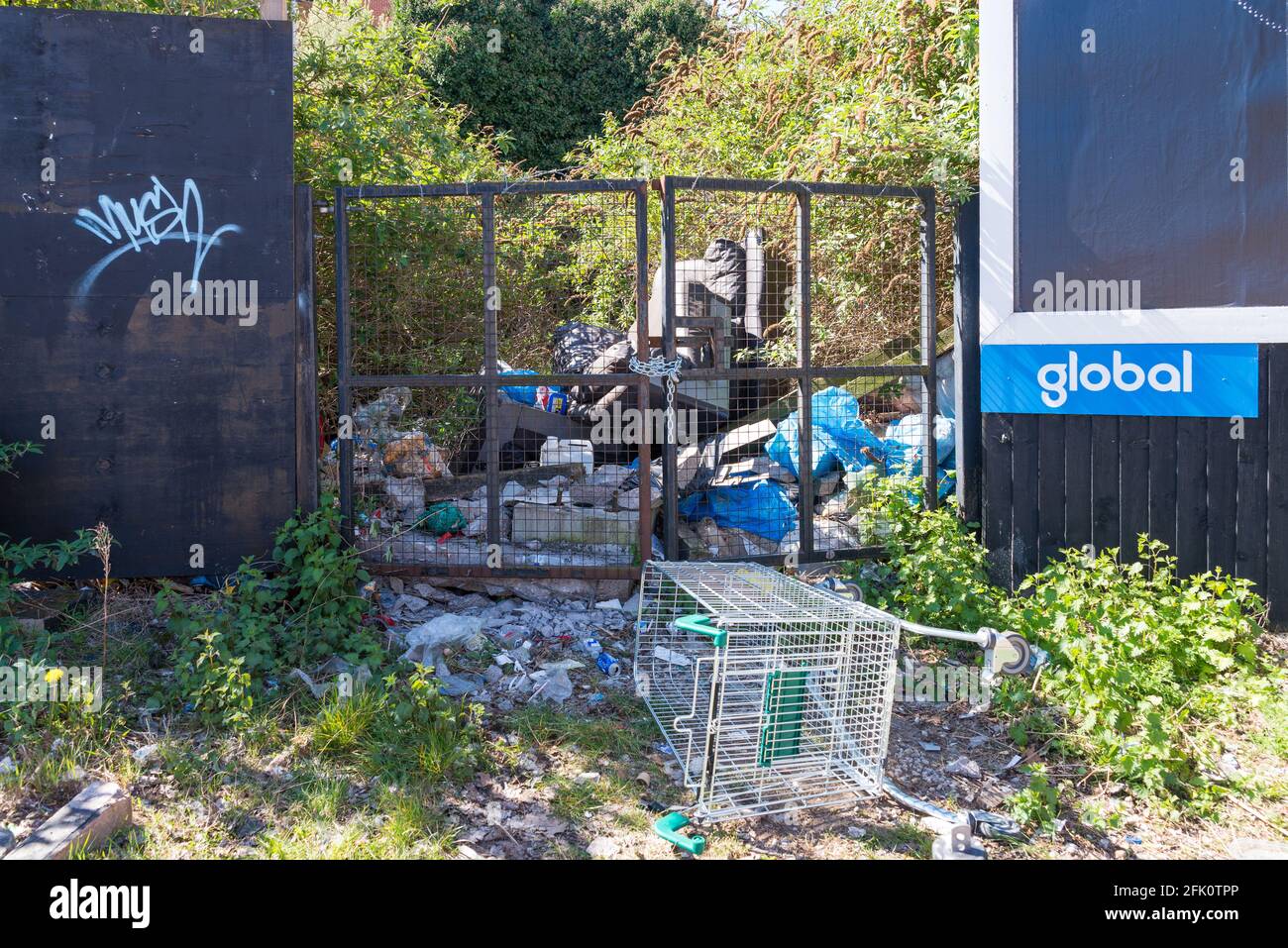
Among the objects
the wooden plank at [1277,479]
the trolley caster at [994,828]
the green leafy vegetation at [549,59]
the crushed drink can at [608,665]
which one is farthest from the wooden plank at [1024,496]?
the green leafy vegetation at [549,59]

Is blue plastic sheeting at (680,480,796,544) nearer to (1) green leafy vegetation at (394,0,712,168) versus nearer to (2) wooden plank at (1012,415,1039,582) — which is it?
(2) wooden plank at (1012,415,1039,582)

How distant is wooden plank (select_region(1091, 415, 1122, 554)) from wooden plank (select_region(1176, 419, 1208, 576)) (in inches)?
12.1

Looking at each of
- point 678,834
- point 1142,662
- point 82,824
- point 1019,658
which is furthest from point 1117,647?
point 82,824

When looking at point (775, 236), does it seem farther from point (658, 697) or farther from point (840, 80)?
point (658, 697)

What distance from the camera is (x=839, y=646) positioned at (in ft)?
12.8

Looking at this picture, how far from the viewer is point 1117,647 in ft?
14.5

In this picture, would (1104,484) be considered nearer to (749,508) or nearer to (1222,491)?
(1222,491)

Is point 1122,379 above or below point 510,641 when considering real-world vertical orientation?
above

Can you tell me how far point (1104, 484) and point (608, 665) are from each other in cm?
296

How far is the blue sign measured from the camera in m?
4.97

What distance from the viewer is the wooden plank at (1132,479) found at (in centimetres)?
528

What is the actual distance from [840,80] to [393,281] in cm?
437

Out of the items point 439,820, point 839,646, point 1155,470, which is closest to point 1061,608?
point 1155,470

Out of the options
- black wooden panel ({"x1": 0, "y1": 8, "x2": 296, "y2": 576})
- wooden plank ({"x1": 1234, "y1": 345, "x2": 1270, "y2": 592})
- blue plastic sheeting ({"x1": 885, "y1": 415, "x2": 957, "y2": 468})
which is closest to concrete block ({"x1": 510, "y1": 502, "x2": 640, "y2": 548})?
black wooden panel ({"x1": 0, "y1": 8, "x2": 296, "y2": 576})
